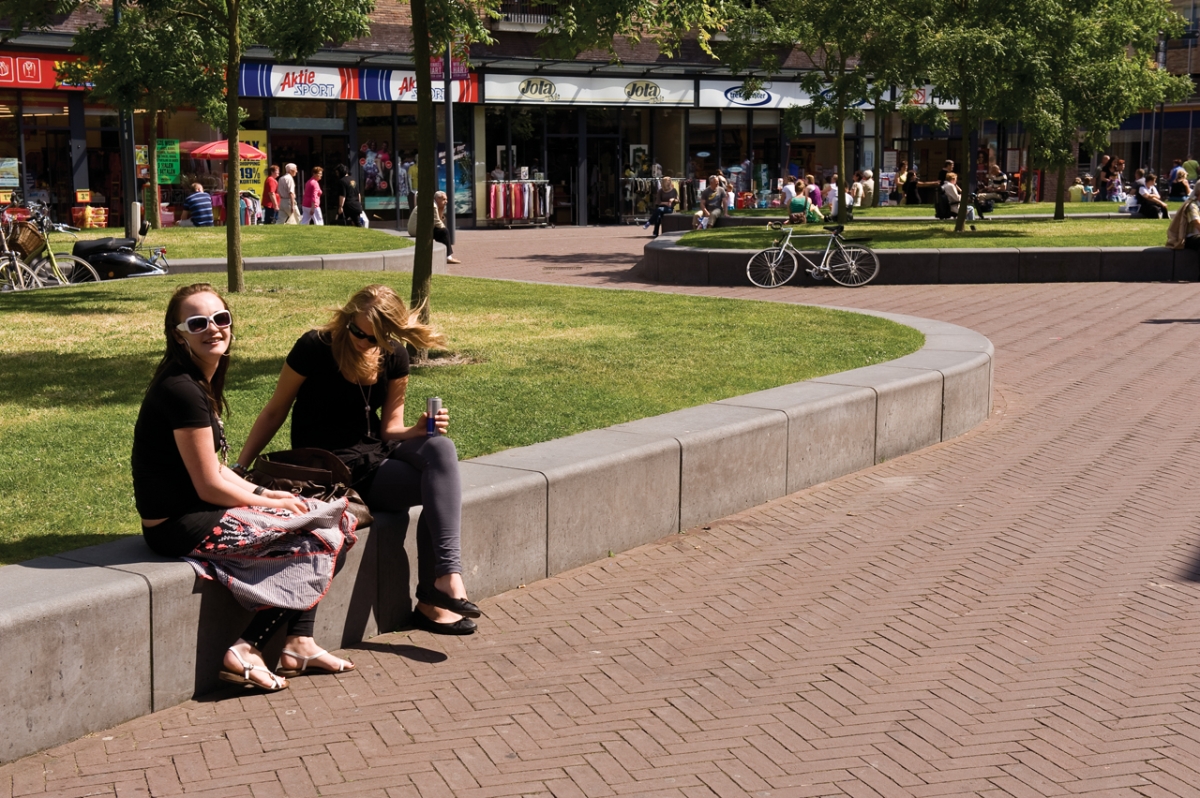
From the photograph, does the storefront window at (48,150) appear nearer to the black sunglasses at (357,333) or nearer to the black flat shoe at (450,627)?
the black sunglasses at (357,333)

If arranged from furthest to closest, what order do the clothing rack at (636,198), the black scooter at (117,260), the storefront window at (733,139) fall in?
the storefront window at (733,139) < the clothing rack at (636,198) < the black scooter at (117,260)

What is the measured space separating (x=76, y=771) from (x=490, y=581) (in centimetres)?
217

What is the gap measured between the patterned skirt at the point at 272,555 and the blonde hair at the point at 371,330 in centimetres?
79

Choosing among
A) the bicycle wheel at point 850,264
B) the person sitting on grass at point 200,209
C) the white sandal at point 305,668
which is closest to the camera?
the white sandal at point 305,668

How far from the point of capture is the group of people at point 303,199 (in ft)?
103

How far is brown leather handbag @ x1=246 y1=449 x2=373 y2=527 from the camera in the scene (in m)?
5.21

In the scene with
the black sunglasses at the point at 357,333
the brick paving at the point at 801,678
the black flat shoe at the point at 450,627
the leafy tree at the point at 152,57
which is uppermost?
the leafy tree at the point at 152,57

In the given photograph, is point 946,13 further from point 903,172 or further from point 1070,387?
point 903,172

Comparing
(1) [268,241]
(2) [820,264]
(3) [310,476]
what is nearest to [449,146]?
(1) [268,241]

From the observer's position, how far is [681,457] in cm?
705

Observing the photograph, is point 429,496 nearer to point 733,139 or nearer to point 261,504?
point 261,504

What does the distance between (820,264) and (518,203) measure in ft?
61.9

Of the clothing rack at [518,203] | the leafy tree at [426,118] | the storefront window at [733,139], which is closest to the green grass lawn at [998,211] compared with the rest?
the clothing rack at [518,203]

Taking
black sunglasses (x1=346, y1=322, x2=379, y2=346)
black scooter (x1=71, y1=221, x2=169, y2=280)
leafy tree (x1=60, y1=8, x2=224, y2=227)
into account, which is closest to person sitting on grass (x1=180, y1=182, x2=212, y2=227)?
leafy tree (x1=60, y1=8, x2=224, y2=227)
